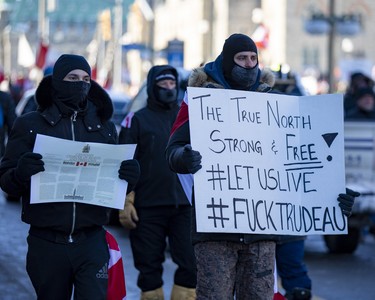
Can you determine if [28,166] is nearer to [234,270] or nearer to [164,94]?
[234,270]

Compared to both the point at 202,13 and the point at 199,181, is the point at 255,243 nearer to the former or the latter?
Answer: the point at 199,181

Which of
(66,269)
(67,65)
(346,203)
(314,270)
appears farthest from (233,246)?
(314,270)

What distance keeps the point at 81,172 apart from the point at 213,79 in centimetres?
87

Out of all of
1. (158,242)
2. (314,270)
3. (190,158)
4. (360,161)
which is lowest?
(314,270)

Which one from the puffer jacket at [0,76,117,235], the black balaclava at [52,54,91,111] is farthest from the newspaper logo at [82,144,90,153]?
the black balaclava at [52,54,91,111]

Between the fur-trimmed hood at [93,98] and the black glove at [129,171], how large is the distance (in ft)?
1.24

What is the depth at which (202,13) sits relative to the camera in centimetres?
8150

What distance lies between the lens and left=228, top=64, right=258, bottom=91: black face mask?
19.9 feet

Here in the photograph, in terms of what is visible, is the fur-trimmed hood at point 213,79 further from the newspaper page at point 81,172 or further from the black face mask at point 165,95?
the black face mask at point 165,95

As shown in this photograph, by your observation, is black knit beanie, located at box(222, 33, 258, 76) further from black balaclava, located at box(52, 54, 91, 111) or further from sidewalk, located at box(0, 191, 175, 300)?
sidewalk, located at box(0, 191, 175, 300)

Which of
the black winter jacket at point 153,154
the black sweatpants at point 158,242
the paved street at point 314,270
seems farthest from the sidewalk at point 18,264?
the black winter jacket at point 153,154

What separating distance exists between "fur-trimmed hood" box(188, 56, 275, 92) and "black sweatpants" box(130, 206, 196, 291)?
2375 mm

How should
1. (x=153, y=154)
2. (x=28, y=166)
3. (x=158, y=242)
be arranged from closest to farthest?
(x=28, y=166) → (x=158, y=242) → (x=153, y=154)

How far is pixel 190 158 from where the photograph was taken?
19.1ft
